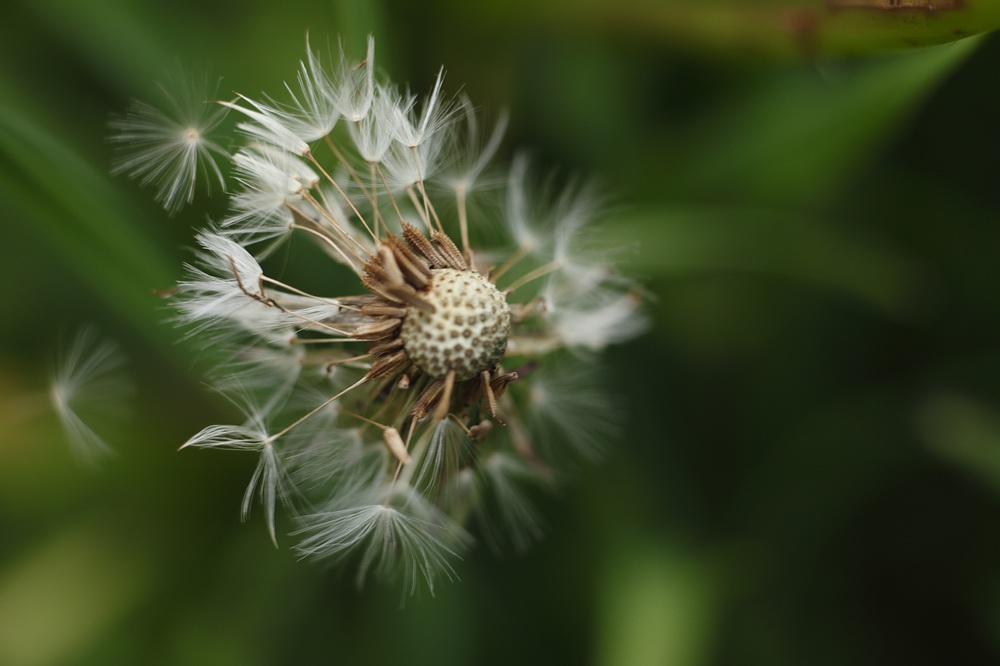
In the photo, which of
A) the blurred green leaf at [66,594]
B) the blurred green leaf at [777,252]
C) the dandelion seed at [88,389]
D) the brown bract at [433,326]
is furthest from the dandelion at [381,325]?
the blurred green leaf at [66,594]

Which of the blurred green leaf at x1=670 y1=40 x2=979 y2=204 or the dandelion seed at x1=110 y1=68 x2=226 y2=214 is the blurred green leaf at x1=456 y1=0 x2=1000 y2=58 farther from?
the dandelion seed at x1=110 y1=68 x2=226 y2=214

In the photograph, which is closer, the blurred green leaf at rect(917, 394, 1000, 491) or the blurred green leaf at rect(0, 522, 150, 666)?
the blurred green leaf at rect(917, 394, 1000, 491)

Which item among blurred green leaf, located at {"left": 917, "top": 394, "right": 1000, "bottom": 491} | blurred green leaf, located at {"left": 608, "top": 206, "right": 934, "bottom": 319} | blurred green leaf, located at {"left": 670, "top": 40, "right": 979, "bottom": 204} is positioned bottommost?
blurred green leaf, located at {"left": 917, "top": 394, "right": 1000, "bottom": 491}

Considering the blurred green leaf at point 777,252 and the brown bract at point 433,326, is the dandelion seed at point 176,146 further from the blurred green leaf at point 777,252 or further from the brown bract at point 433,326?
the blurred green leaf at point 777,252

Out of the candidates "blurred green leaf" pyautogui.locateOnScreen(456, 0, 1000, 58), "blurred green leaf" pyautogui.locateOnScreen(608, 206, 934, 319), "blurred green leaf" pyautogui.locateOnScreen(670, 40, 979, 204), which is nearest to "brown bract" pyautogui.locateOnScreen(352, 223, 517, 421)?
"blurred green leaf" pyautogui.locateOnScreen(608, 206, 934, 319)

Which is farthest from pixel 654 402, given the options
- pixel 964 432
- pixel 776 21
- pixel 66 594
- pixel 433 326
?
pixel 66 594

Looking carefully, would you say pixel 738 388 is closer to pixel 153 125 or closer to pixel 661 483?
pixel 661 483
